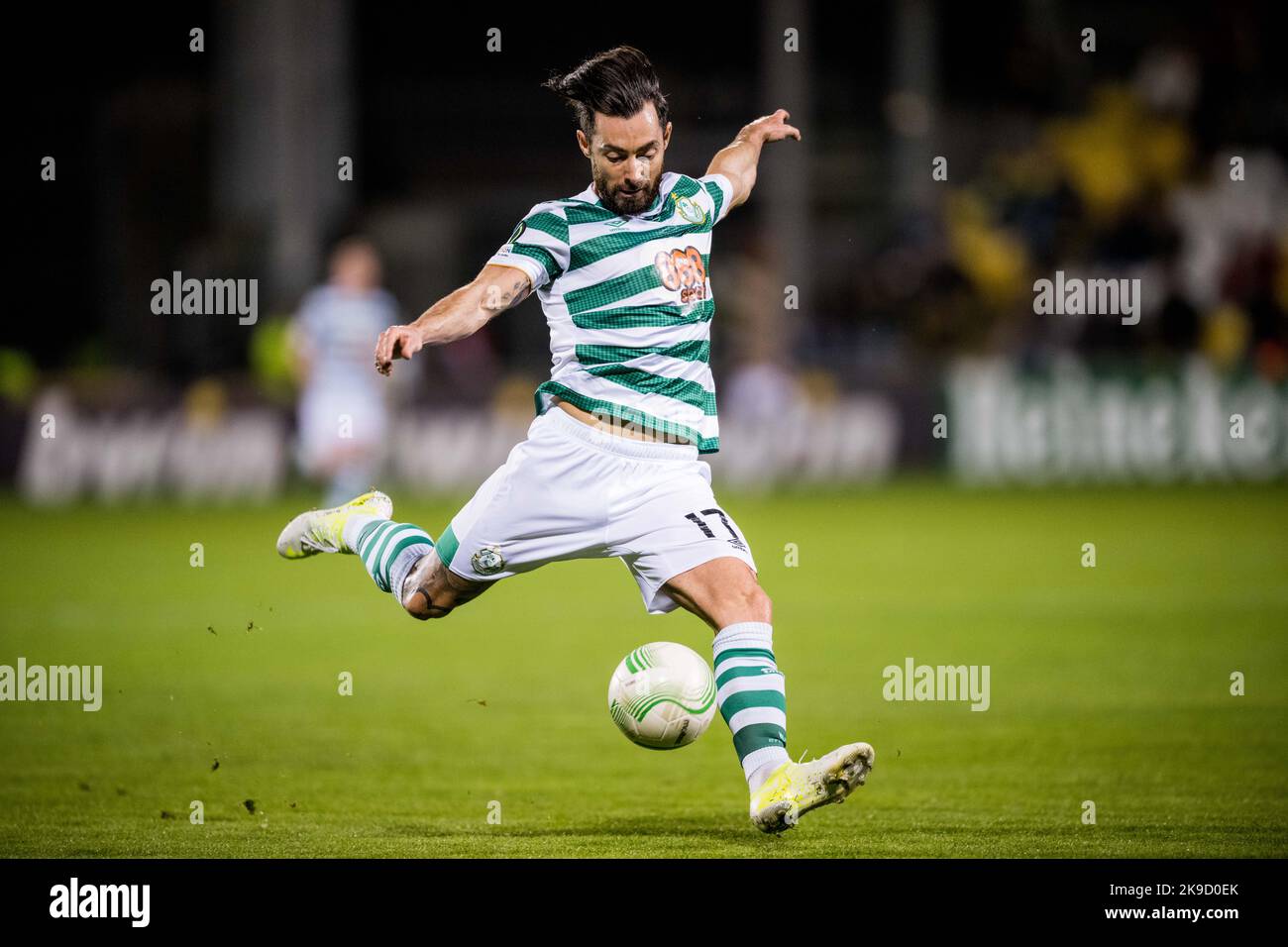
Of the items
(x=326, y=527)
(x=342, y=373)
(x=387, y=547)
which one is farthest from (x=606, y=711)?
(x=342, y=373)

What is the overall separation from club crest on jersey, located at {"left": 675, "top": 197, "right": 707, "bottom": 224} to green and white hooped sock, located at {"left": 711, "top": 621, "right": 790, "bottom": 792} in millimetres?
1264

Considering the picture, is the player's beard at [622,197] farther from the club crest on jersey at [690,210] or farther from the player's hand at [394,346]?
the player's hand at [394,346]

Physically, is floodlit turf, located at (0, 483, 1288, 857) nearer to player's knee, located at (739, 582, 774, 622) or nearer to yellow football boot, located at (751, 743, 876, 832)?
yellow football boot, located at (751, 743, 876, 832)

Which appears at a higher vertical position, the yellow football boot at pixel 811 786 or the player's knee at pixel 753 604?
the player's knee at pixel 753 604

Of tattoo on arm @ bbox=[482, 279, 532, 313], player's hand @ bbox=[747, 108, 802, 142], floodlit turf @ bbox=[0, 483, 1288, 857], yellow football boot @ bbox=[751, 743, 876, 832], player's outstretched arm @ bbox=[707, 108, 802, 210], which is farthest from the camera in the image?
player's hand @ bbox=[747, 108, 802, 142]

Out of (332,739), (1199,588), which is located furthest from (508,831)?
(1199,588)

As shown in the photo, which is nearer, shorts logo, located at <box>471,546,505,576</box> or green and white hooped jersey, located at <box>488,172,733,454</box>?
green and white hooped jersey, located at <box>488,172,733,454</box>

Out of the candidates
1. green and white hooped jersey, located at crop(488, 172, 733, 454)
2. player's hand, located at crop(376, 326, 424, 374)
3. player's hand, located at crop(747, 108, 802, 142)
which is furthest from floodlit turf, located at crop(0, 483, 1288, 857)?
player's hand, located at crop(747, 108, 802, 142)

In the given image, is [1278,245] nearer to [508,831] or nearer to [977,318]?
[977,318]

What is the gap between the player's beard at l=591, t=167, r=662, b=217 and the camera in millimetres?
5660

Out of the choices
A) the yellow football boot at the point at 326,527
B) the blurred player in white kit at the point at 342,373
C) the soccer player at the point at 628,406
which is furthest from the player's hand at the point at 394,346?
the blurred player in white kit at the point at 342,373

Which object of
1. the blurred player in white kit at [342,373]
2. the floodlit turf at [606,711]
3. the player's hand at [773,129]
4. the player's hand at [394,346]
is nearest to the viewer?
the player's hand at [394,346]

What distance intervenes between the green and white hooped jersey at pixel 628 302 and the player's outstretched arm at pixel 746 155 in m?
0.45

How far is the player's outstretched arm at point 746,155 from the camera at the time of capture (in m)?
6.33
